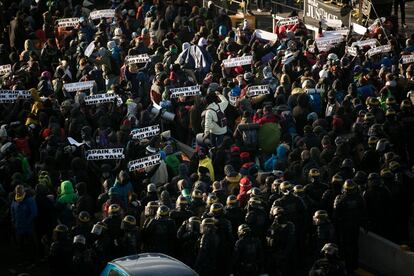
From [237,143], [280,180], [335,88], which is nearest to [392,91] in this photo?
[335,88]

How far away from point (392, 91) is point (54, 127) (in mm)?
7057

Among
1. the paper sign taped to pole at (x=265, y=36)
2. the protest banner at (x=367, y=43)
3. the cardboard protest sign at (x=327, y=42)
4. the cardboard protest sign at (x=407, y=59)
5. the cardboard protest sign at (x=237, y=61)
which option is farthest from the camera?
the paper sign taped to pole at (x=265, y=36)

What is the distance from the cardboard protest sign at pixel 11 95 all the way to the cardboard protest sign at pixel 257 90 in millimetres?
4576

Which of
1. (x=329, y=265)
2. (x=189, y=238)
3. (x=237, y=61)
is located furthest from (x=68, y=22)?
(x=329, y=265)

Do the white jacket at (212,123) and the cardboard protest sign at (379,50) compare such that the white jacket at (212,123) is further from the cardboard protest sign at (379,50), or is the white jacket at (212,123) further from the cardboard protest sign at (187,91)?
the cardboard protest sign at (379,50)

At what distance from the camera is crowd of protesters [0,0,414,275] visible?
1709 centimetres

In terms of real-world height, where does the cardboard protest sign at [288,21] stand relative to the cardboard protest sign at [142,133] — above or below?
above

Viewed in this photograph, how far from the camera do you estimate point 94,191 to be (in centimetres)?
2047

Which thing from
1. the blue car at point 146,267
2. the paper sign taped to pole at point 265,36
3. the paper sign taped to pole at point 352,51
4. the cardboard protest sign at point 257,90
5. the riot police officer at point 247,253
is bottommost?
the paper sign taped to pole at point 265,36

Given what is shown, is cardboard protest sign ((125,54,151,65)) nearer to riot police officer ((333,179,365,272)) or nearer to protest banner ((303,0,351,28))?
protest banner ((303,0,351,28))

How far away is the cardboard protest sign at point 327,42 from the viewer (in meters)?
26.6

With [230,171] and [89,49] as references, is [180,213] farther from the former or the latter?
[89,49]

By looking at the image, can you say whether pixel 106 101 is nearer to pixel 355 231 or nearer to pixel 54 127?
pixel 54 127

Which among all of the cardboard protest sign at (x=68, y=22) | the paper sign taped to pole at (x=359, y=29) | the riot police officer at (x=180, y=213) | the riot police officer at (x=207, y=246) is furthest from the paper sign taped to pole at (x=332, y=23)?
the riot police officer at (x=207, y=246)
